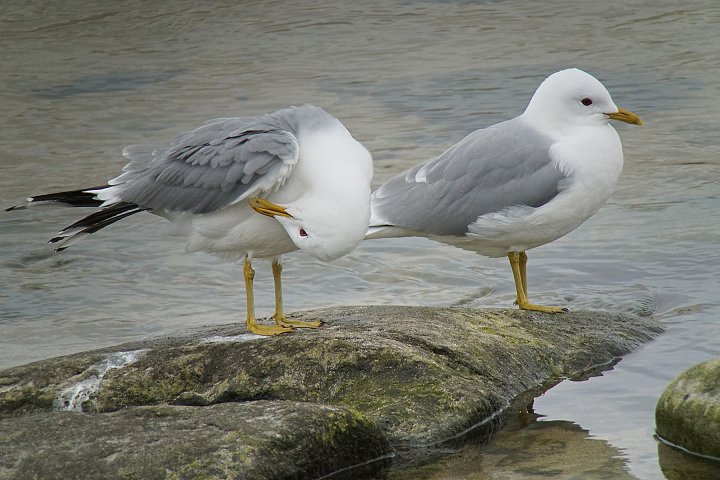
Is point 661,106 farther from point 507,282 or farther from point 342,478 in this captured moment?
point 342,478

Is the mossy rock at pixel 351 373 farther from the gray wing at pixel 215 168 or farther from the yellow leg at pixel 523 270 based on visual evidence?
the yellow leg at pixel 523 270

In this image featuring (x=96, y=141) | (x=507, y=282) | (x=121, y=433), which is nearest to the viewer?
(x=121, y=433)

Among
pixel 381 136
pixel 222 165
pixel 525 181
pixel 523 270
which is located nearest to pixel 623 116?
pixel 525 181

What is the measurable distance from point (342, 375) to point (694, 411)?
4.68 feet

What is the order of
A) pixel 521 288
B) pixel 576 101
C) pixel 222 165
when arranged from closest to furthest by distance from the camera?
pixel 222 165, pixel 576 101, pixel 521 288

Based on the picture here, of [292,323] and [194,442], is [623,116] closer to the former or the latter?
[292,323]

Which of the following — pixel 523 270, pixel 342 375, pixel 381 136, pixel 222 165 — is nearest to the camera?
pixel 342 375

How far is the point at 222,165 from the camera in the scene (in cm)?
545

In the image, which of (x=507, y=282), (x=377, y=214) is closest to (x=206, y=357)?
(x=377, y=214)

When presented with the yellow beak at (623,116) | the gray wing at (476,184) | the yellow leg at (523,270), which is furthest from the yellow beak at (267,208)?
the yellow beak at (623,116)

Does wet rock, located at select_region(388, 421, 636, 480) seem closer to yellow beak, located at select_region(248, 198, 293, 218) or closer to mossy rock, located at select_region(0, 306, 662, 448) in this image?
mossy rock, located at select_region(0, 306, 662, 448)

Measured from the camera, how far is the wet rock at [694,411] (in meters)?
4.68

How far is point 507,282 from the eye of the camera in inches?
314

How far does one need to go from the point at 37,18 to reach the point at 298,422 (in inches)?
615
